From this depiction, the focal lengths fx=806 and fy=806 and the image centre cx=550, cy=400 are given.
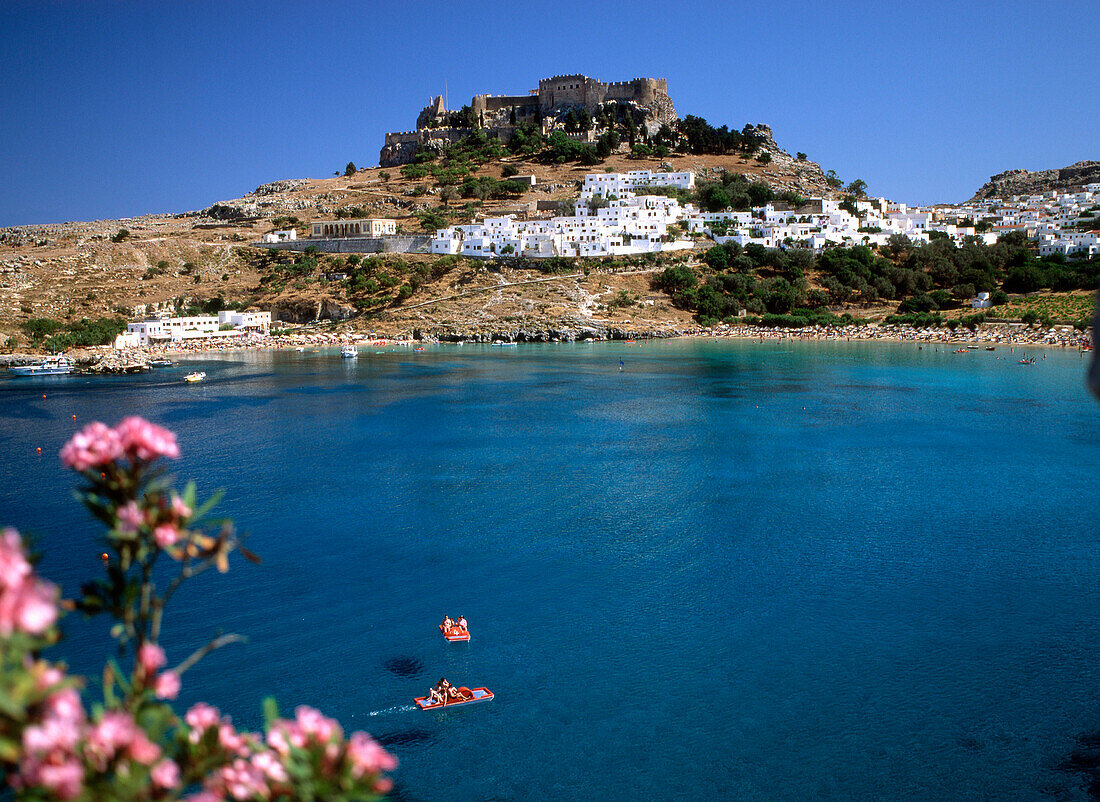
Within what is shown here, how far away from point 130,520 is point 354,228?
7264 centimetres

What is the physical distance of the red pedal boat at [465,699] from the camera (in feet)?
34.3

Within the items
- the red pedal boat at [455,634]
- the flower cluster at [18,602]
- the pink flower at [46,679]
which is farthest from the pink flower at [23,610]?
the red pedal boat at [455,634]

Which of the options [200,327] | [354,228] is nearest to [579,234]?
[354,228]

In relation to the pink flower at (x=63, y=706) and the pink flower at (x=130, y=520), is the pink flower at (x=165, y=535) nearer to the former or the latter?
the pink flower at (x=130, y=520)

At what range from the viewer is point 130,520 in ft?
10.2

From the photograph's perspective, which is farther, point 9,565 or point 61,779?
point 61,779

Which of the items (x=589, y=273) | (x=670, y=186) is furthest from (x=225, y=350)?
(x=670, y=186)

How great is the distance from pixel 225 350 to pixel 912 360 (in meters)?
46.0

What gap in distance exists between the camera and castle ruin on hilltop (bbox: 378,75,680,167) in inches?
3644

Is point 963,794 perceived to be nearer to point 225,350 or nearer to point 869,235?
point 225,350

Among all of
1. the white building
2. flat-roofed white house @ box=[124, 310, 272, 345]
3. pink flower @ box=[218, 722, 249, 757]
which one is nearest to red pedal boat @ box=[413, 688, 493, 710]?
pink flower @ box=[218, 722, 249, 757]

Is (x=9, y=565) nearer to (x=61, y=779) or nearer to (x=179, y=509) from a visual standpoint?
(x=61, y=779)

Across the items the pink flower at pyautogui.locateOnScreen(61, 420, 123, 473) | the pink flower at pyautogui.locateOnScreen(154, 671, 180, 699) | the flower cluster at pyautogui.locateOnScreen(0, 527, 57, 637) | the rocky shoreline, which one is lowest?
the pink flower at pyautogui.locateOnScreen(154, 671, 180, 699)

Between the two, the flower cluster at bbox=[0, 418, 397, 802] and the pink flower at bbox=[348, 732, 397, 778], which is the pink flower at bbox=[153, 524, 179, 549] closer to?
the flower cluster at bbox=[0, 418, 397, 802]
